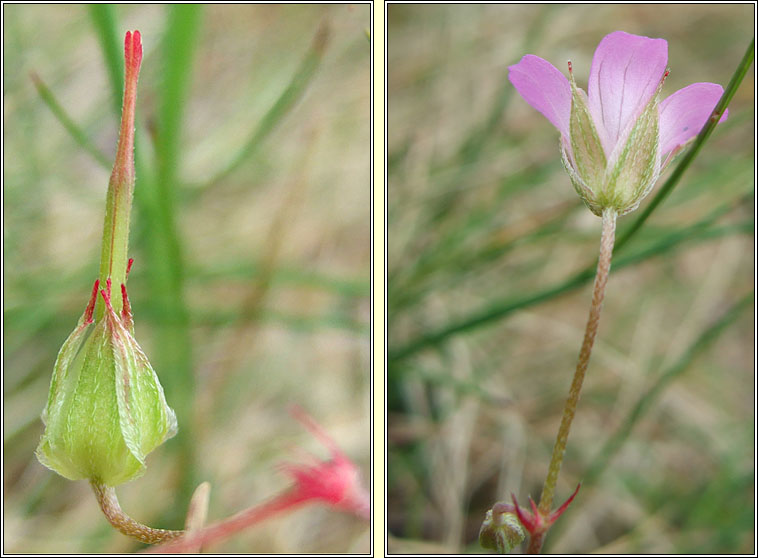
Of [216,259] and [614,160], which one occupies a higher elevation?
[614,160]

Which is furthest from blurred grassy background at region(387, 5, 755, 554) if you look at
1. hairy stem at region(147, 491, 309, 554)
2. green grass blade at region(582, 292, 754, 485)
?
hairy stem at region(147, 491, 309, 554)

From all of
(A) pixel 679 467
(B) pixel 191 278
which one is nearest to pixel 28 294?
(B) pixel 191 278

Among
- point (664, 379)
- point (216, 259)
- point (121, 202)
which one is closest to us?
point (121, 202)

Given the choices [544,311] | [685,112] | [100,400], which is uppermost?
[685,112]

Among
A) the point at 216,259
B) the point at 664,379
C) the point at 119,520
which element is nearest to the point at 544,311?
the point at 664,379

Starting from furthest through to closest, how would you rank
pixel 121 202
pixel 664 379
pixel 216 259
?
pixel 216 259 → pixel 664 379 → pixel 121 202

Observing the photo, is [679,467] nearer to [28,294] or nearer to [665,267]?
[665,267]

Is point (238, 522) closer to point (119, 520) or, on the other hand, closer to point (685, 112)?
point (119, 520)
